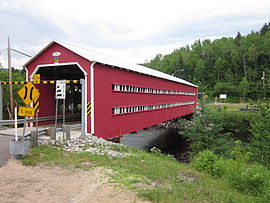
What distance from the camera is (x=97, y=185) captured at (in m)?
4.52

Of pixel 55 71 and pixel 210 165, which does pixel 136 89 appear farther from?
pixel 210 165

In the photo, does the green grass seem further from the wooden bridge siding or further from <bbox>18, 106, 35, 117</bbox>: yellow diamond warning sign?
the wooden bridge siding

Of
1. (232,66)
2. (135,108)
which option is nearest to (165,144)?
(135,108)

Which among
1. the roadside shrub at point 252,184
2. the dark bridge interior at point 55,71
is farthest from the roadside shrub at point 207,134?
the dark bridge interior at point 55,71

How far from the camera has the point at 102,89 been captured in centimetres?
1048

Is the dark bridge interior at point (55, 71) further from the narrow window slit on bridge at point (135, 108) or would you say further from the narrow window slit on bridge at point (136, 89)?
the narrow window slit on bridge at point (135, 108)

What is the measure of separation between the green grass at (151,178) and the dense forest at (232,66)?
4952cm

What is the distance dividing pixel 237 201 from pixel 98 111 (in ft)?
24.1

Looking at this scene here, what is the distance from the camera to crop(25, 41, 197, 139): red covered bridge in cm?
1001

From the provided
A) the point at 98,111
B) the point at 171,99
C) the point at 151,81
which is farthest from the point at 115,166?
the point at 171,99

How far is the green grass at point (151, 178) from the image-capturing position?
13.3 feet

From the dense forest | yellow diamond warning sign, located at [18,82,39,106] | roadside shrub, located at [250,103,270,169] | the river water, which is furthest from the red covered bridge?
the dense forest

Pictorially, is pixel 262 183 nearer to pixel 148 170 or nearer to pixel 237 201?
pixel 237 201

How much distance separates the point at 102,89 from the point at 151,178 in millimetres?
6268
